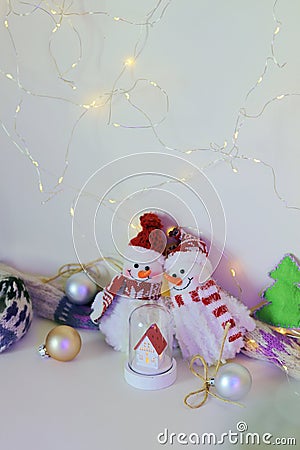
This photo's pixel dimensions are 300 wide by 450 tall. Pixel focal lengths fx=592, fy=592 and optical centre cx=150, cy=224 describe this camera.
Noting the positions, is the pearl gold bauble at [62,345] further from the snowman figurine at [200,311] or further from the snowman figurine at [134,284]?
the snowman figurine at [200,311]

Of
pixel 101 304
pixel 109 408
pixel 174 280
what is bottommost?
pixel 109 408

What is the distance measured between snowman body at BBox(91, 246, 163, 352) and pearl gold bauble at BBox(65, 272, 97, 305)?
69 mm

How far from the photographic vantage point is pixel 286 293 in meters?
1.20

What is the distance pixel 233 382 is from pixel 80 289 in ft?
1.38

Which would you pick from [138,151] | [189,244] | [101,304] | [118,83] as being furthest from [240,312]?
[118,83]

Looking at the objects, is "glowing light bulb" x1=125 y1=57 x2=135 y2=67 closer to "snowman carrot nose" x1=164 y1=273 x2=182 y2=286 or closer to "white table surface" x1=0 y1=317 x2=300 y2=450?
"snowman carrot nose" x1=164 y1=273 x2=182 y2=286

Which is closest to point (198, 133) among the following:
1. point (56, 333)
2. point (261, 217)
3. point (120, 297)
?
point (261, 217)

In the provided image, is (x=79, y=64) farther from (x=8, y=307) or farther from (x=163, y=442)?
(x=163, y=442)

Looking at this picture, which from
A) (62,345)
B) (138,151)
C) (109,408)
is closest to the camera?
(109,408)

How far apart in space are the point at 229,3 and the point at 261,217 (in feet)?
1.38

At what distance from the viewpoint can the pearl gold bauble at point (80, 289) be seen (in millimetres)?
1300

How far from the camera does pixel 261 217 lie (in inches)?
47.5

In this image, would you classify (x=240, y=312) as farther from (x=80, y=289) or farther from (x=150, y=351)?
(x=80, y=289)

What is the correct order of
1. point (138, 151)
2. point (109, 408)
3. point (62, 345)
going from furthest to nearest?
point (138, 151), point (62, 345), point (109, 408)
